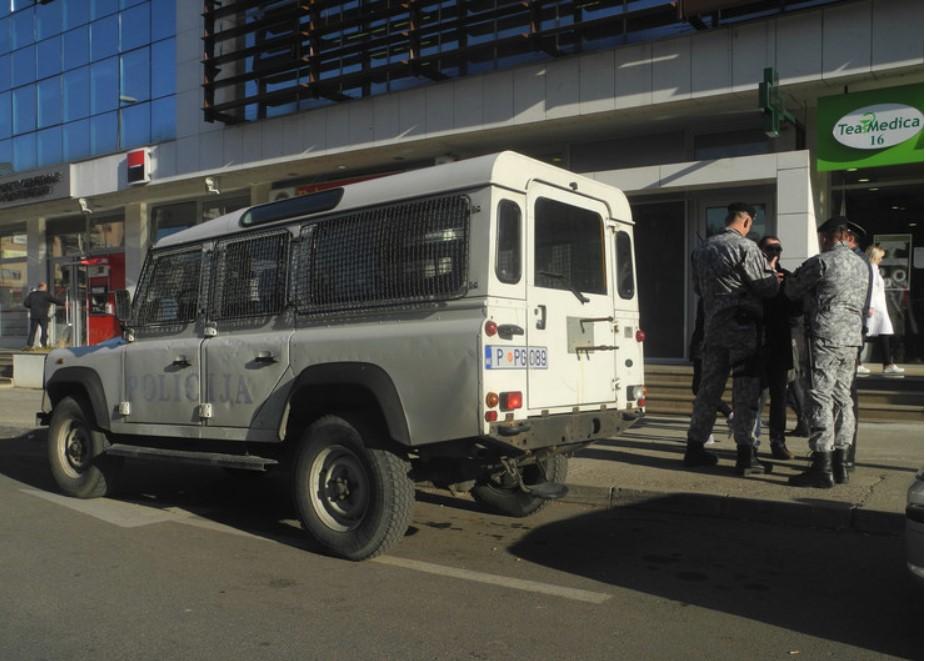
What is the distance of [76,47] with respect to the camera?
20125 millimetres

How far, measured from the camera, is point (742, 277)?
675 centimetres

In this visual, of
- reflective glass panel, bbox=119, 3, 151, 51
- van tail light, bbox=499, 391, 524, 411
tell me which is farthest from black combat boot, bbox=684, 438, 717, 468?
reflective glass panel, bbox=119, 3, 151, 51

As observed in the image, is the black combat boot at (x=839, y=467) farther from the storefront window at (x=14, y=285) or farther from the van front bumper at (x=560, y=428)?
the storefront window at (x=14, y=285)

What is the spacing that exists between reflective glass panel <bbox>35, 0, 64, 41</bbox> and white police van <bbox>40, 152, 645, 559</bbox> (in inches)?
684

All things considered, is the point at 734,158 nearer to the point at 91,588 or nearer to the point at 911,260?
the point at 911,260

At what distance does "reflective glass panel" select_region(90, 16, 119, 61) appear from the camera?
19234 millimetres

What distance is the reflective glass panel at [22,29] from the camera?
21.4 meters

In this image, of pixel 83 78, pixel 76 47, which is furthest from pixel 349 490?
pixel 76 47

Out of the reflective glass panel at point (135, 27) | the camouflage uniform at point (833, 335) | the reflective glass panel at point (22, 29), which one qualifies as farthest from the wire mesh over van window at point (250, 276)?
the reflective glass panel at point (22, 29)

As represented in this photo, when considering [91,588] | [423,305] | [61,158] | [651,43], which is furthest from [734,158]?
[61,158]

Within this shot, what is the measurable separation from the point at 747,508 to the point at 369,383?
296 cm

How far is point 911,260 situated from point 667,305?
3.51 meters

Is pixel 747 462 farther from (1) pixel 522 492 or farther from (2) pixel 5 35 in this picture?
(2) pixel 5 35

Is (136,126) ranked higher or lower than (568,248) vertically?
higher
